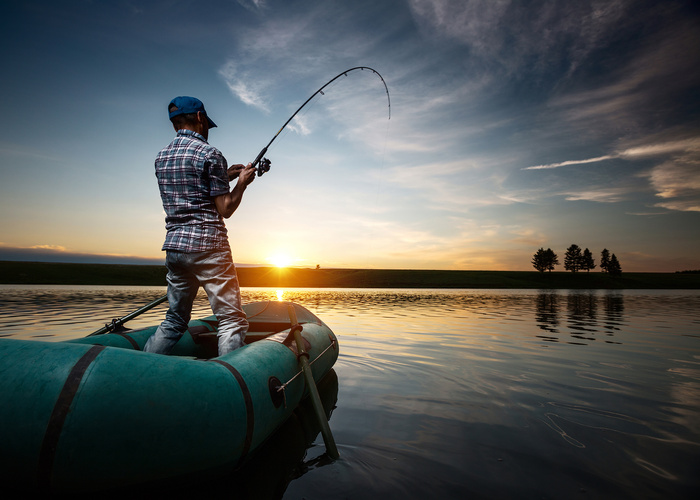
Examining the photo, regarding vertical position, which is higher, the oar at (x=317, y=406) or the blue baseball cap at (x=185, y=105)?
the blue baseball cap at (x=185, y=105)

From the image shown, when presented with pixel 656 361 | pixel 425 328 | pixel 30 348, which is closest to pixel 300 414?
pixel 30 348

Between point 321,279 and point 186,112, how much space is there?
7189 centimetres

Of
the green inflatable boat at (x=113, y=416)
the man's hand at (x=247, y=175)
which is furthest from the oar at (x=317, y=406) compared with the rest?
the man's hand at (x=247, y=175)

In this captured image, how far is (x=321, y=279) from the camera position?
7519 centimetres

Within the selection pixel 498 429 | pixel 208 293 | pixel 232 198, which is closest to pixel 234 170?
pixel 232 198

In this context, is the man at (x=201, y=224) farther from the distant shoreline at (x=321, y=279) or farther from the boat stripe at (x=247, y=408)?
the distant shoreline at (x=321, y=279)

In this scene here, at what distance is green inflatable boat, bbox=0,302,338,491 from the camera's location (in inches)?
80.2

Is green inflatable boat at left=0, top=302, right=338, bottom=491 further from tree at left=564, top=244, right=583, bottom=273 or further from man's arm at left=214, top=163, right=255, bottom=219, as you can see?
tree at left=564, top=244, right=583, bottom=273

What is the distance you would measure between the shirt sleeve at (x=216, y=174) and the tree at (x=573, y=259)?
444 ft

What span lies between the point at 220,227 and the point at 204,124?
1276 mm

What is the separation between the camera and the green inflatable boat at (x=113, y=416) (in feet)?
6.68

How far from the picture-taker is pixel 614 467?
3.01 metres

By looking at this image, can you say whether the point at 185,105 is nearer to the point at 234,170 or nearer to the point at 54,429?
the point at 234,170

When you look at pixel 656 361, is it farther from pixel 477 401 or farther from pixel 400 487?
pixel 400 487
